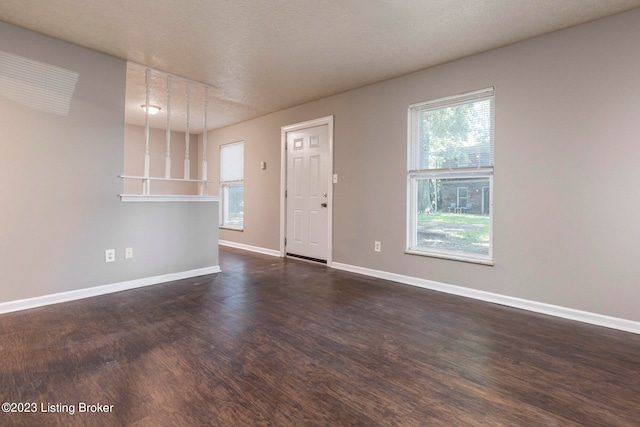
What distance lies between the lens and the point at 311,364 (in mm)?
1859

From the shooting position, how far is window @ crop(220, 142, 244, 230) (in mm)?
6113

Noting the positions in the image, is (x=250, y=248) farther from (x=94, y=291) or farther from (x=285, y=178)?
(x=94, y=291)

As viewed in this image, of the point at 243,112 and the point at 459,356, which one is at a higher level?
the point at 243,112

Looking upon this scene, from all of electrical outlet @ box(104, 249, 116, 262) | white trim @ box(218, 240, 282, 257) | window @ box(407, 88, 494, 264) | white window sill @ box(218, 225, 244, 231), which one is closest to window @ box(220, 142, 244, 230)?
white window sill @ box(218, 225, 244, 231)

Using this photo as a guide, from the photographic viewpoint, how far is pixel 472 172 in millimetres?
3219

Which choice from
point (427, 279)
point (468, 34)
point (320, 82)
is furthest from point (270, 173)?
point (468, 34)

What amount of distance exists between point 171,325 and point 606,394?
273cm

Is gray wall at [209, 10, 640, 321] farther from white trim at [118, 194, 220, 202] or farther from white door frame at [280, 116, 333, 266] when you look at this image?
white trim at [118, 194, 220, 202]

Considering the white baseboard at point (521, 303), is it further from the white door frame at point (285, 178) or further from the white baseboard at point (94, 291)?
the white baseboard at point (94, 291)

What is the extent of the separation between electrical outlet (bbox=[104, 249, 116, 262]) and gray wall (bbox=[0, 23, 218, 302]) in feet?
0.14

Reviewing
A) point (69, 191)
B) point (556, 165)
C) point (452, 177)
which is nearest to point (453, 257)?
point (452, 177)

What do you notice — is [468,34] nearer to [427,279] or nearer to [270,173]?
[427,279]

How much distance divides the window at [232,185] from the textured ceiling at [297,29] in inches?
97.5

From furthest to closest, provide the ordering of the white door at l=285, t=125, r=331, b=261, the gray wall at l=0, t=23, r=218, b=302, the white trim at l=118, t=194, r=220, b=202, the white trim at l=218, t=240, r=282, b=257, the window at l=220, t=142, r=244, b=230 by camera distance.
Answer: the window at l=220, t=142, r=244, b=230, the white trim at l=218, t=240, r=282, b=257, the white door at l=285, t=125, r=331, b=261, the white trim at l=118, t=194, r=220, b=202, the gray wall at l=0, t=23, r=218, b=302
